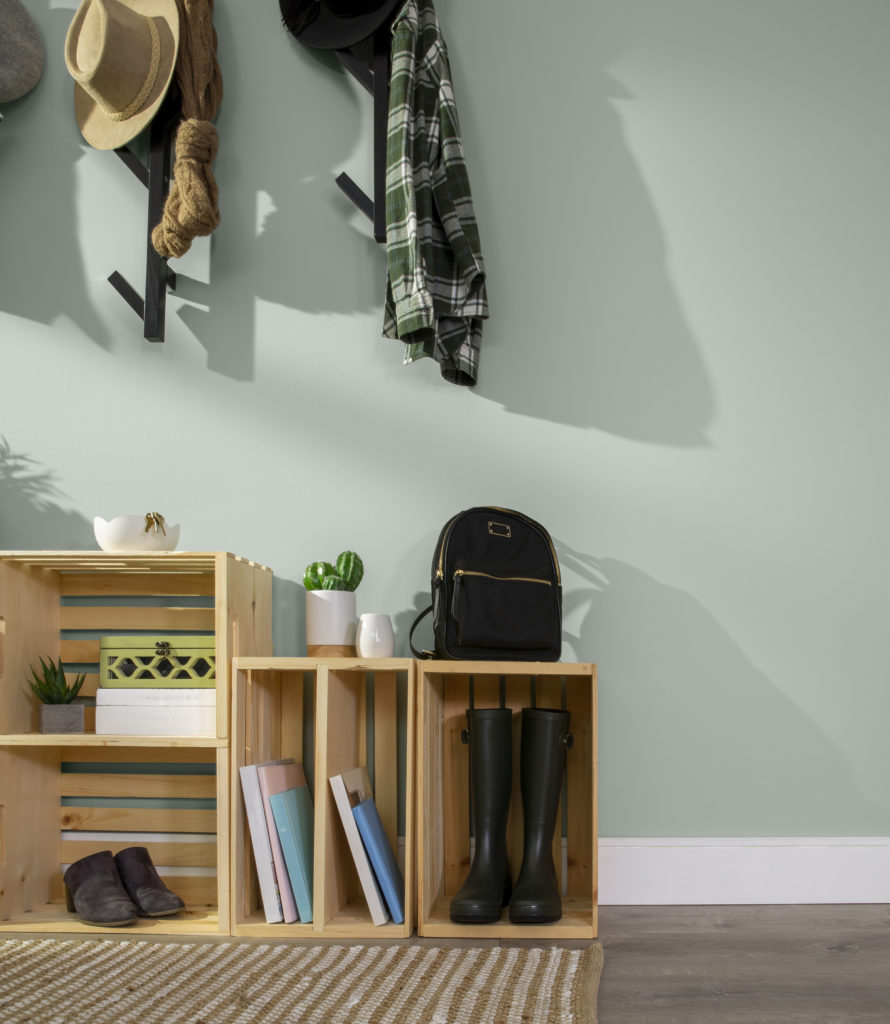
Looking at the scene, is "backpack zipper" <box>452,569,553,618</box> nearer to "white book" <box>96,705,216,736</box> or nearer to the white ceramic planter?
the white ceramic planter

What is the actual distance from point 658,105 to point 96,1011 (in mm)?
2086

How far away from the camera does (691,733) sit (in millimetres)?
2072

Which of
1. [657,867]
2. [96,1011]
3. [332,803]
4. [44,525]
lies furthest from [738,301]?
[96,1011]

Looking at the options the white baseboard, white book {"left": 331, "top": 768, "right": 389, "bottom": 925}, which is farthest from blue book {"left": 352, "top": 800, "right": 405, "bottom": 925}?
the white baseboard

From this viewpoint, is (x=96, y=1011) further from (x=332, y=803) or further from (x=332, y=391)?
(x=332, y=391)

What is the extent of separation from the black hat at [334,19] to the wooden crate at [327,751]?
1371 millimetres

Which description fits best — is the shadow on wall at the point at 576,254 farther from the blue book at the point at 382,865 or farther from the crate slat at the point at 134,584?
the blue book at the point at 382,865

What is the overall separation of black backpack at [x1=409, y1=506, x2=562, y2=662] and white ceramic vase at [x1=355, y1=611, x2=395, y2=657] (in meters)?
0.09

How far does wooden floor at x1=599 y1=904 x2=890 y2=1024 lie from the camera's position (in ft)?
4.54

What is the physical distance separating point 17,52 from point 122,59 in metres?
0.33

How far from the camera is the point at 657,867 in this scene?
2.01 meters

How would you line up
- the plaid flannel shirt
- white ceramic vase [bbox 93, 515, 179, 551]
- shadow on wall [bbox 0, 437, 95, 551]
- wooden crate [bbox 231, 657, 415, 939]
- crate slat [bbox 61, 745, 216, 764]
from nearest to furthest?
wooden crate [bbox 231, 657, 415, 939]
white ceramic vase [bbox 93, 515, 179, 551]
the plaid flannel shirt
crate slat [bbox 61, 745, 216, 764]
shadow on wall [bbox 0, 437, 95, 551]

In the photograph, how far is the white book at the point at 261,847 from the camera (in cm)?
177

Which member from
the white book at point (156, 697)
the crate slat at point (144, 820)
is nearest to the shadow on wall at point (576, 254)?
the white book at point (156, 697)
